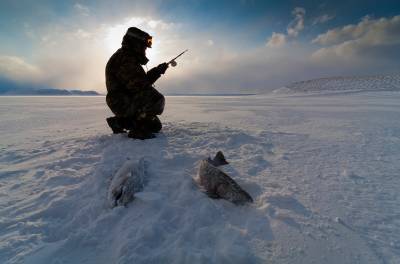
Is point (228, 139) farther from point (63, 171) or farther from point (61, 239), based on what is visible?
point (61, 239)

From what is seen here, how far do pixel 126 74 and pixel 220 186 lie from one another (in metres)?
3.89

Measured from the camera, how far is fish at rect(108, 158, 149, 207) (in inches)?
122

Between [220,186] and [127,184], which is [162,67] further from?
[220,186]

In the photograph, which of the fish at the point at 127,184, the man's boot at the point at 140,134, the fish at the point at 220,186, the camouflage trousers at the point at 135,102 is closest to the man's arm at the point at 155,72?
the camouflage trousers at the point at 135,102

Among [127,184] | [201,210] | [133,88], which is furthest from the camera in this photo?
[133,88]

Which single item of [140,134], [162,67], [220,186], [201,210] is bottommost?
[201,210]

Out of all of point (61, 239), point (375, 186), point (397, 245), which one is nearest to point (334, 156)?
point (375, 186)

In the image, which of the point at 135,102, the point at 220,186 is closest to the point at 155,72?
the point at 135,102

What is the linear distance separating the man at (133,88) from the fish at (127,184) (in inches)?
93.0

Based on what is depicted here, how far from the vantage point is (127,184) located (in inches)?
128

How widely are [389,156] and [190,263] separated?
Result: 16.0 feet

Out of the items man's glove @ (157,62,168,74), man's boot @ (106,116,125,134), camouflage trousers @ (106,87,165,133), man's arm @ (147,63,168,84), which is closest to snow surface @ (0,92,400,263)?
camouflage trousers @ (106,87,165,133)

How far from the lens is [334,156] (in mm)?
4910

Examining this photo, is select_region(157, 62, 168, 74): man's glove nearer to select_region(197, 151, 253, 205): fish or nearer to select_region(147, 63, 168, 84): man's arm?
select_region(147, 63, 168, 84): man's arm
